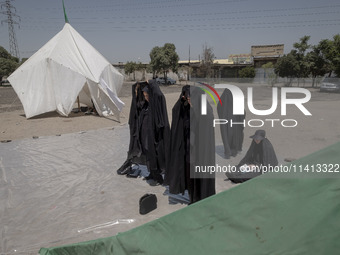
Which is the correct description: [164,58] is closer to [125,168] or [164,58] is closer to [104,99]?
[104,99]

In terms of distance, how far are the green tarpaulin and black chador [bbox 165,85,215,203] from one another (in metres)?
1.75

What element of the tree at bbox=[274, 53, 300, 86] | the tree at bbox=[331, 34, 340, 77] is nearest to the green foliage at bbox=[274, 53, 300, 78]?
the tree at bbox=[274, 53, 300, 86]

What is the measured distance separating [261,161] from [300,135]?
4101mm

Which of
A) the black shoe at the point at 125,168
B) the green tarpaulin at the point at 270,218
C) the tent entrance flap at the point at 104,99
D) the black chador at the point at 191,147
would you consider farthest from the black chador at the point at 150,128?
the tent entrance flap at the point at 104,99

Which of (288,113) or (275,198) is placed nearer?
(275,198)

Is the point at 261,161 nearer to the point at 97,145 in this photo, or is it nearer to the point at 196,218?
the point at 196,218

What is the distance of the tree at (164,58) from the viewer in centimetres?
3047

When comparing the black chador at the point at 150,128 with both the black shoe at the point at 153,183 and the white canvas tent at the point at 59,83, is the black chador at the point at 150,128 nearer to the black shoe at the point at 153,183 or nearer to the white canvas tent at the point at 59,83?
the black shoe at the point at 153,183

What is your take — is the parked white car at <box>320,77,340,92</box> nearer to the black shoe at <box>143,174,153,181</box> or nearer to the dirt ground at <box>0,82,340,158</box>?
the dirt ground at <box>0,82,340,158</box>

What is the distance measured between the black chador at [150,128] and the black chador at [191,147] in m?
0.47

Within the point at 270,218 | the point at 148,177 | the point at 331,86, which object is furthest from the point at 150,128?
the point at 331,86

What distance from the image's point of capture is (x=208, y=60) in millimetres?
28719

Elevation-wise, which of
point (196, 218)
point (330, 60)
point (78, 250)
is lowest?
point (78, 250)

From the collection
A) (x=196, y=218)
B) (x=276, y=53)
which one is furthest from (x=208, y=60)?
(x=196, y=218)
